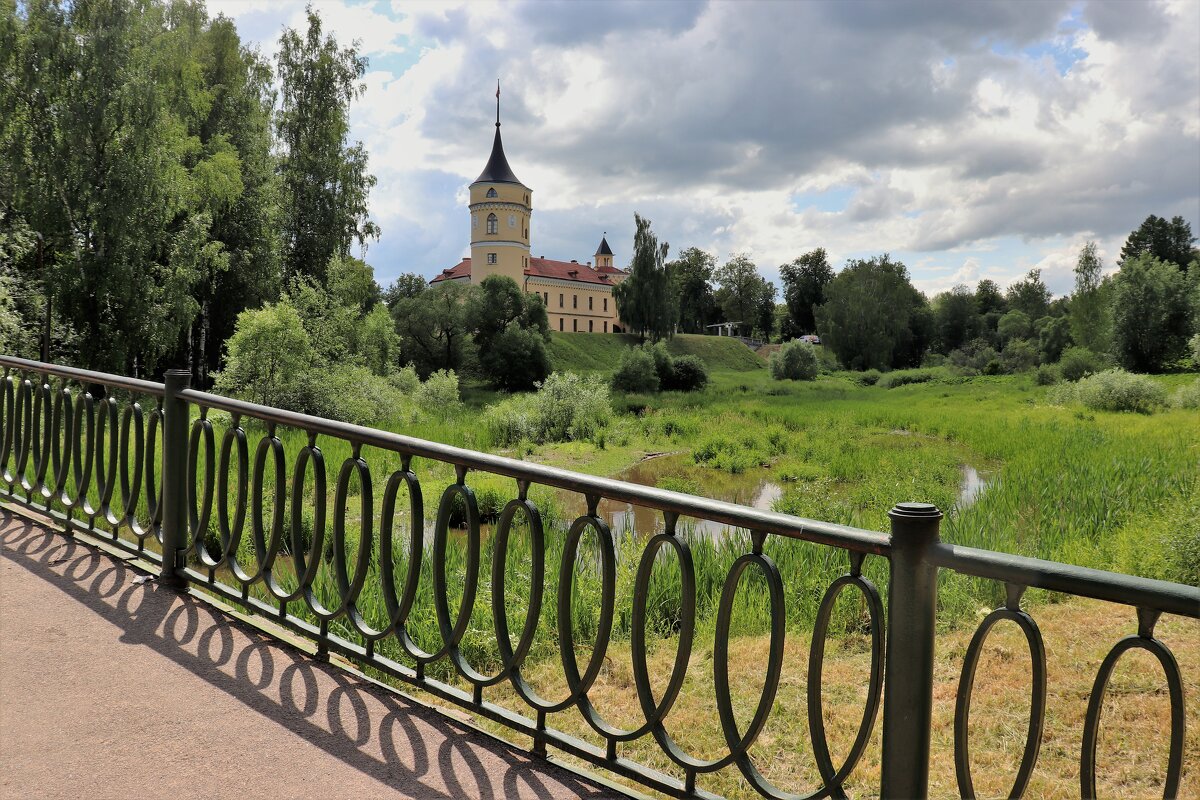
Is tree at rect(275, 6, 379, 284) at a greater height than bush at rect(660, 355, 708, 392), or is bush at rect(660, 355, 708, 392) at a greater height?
tree at rect(275, 6, 379, 284)

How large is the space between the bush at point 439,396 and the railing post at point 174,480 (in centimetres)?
2492

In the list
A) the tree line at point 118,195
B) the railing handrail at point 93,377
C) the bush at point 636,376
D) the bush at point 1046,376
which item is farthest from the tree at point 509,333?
the railing handrail at point 93,377

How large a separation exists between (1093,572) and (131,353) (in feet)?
Answer: 87.2

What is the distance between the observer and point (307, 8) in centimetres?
3142

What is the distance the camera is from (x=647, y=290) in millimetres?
61656

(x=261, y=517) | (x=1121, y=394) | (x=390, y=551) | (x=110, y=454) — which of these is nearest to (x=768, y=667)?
(x=390, y=551)

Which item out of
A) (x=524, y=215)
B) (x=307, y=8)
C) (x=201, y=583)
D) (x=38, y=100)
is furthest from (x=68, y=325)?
(x=524, y=215)

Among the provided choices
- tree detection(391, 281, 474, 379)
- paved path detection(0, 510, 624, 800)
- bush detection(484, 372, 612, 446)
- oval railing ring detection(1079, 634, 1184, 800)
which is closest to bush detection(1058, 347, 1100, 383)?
bush detection(484, 372, 612, 446)

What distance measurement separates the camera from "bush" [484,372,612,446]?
2297 cm

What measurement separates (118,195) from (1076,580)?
25.7 m

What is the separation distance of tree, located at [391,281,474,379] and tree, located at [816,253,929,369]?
3461 cm

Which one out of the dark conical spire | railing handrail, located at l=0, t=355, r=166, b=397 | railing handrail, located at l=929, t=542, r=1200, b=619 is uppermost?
the dark conical spire

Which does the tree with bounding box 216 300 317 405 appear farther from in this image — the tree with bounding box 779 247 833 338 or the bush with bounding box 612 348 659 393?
the tree with bounding box 779 247 833 338

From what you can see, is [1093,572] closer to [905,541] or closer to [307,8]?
[905,541]
